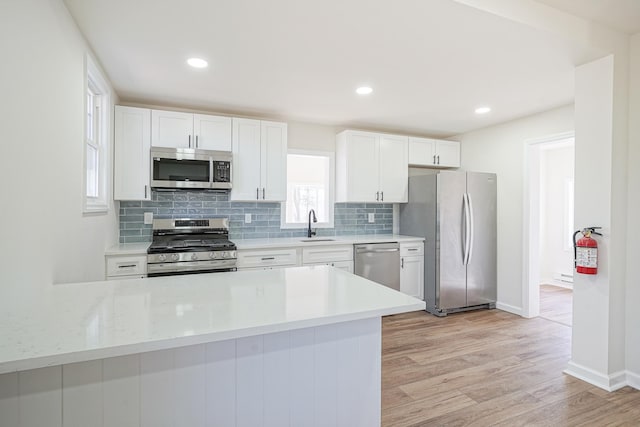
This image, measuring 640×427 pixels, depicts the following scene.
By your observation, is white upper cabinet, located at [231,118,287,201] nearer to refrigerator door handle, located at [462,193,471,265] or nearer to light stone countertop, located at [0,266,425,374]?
light stone countertop, located at [0,266,425,374]

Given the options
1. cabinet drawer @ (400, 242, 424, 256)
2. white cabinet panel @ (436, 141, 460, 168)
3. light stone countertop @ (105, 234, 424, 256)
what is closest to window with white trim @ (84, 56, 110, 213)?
light stone countertop @ (105, 234, 424, 256)

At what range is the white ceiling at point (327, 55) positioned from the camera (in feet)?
6.31

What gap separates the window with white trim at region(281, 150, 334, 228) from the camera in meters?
4.23

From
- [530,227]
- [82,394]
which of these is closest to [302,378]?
[82,394]

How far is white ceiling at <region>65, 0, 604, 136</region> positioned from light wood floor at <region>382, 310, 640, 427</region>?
7.76ft

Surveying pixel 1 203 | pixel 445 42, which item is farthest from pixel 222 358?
A: pixel 445 42

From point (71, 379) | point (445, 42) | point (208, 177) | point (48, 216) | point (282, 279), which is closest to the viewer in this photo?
point (71, 379)

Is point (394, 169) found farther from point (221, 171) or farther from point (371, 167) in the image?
point (221, 171)

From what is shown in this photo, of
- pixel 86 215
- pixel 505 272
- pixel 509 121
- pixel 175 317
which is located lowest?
pixel 505 272

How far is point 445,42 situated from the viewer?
2.25 m

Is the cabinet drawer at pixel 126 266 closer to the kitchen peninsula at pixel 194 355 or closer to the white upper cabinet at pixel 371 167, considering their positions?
the kitchen peninsula at pixel 194 355

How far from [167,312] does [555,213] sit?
6397mm

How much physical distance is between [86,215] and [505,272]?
4.41 m

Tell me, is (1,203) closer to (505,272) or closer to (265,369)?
(265,369)
